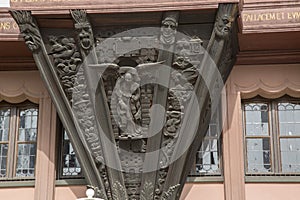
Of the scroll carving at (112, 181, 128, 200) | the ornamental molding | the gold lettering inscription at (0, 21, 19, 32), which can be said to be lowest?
the scroll carving at (112, 181, 128, 200)

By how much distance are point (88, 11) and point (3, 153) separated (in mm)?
2752

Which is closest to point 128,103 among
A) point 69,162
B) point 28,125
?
point 69,162

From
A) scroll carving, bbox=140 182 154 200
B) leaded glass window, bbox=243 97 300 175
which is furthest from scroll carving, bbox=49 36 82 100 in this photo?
leaded glass window, bbox=243 97 300 175

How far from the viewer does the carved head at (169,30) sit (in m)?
8.30

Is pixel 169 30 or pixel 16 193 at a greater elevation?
pixel 169 30

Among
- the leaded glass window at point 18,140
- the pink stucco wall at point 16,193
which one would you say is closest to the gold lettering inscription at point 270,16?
the leaded glass window at point 18,140

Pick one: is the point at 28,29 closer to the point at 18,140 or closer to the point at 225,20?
the point at 18,140

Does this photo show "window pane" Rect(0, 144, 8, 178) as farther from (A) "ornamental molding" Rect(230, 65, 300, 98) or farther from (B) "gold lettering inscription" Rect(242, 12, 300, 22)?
(B) "gold lettering inscription" Rect(242, 12, 300, 22)

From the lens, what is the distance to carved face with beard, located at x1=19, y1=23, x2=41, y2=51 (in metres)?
8.48

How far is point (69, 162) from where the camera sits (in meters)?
9.36

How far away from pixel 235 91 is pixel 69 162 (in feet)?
8.99

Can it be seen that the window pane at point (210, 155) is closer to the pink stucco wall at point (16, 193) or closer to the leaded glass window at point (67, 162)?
the leaded glass window at point (67, 162)

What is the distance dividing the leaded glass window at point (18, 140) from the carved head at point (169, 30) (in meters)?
2.65

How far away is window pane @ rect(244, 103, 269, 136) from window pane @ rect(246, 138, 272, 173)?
139 millimetres
